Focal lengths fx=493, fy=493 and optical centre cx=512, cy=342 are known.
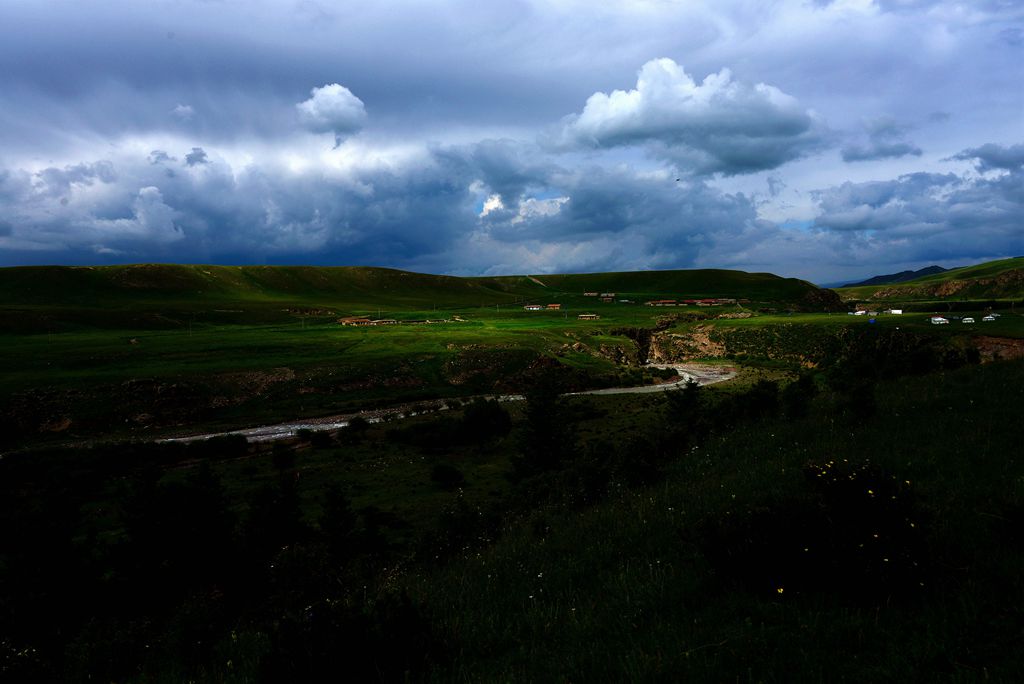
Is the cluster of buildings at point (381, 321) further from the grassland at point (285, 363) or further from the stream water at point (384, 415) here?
the stream water at point (384, 415)

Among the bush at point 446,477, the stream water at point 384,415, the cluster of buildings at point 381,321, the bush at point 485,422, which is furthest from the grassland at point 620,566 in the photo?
the cluster of buildings at point 381,321

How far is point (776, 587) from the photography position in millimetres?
5457

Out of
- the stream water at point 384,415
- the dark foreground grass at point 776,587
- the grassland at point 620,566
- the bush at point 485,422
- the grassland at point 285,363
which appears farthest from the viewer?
the grassland at point 285,363

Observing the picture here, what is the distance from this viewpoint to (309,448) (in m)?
48.1

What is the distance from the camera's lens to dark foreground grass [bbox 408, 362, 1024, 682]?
13.9ft

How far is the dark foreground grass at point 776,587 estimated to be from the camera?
4238 mm

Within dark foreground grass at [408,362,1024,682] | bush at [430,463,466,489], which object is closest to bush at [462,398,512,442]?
bush at [430,463,466,489]

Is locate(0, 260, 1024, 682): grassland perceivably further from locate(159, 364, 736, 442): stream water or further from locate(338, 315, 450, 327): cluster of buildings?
locate(338, 315, 450, 327): cluster of buildings

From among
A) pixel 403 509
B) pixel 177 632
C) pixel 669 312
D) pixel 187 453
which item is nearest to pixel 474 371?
pixel 187 453

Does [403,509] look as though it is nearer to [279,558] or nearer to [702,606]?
[279,558]

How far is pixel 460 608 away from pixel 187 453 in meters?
51.4

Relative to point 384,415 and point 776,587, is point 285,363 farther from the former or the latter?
point 776,587

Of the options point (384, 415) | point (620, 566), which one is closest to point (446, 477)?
point (384, 415)


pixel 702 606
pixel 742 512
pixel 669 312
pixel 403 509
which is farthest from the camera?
pixel 669 312
